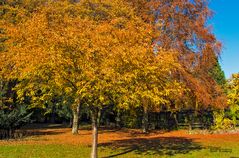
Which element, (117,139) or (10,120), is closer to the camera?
(10,120)

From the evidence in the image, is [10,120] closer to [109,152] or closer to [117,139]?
[117,139]

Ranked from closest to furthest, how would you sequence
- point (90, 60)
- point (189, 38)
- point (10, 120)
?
A: point (90, 60)
point (10, 120)
point (189, 38)

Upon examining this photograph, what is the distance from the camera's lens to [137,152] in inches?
795

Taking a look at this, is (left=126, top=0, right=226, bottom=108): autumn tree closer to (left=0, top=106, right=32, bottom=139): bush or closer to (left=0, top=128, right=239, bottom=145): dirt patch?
(left=0, top=128, right=239, bottom=145): dirt patch

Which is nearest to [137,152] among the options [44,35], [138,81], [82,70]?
[138,81]

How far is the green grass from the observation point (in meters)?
18.7

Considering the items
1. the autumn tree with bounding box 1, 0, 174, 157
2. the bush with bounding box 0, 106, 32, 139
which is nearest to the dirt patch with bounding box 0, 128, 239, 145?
the bush with bounding box 0, 106, 32, 139

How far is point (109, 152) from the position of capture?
20109 mm

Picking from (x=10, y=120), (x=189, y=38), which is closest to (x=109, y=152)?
(x=10, y=120)

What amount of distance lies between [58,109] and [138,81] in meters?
32.8

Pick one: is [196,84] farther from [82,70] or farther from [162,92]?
[82,70]

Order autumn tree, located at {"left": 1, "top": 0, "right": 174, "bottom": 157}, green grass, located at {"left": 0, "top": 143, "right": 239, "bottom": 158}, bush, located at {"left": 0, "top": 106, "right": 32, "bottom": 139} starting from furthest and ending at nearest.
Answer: bush, located at {"left": 0, "top": 106, "right": 32, "bottom": 139}
green grass, located at {"left": 0, "top": 143, "right": 239, "bottom": 158}
autumn tree, located at {"left": 1, "top": 0, "right": 174, "bottom": 157}

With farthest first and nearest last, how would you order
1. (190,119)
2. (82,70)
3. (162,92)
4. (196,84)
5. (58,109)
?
(58,109) → (190,119) → (196,84) → (162,92) → (82,70)

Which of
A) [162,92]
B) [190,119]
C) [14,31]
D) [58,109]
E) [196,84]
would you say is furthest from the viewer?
[58,109]
